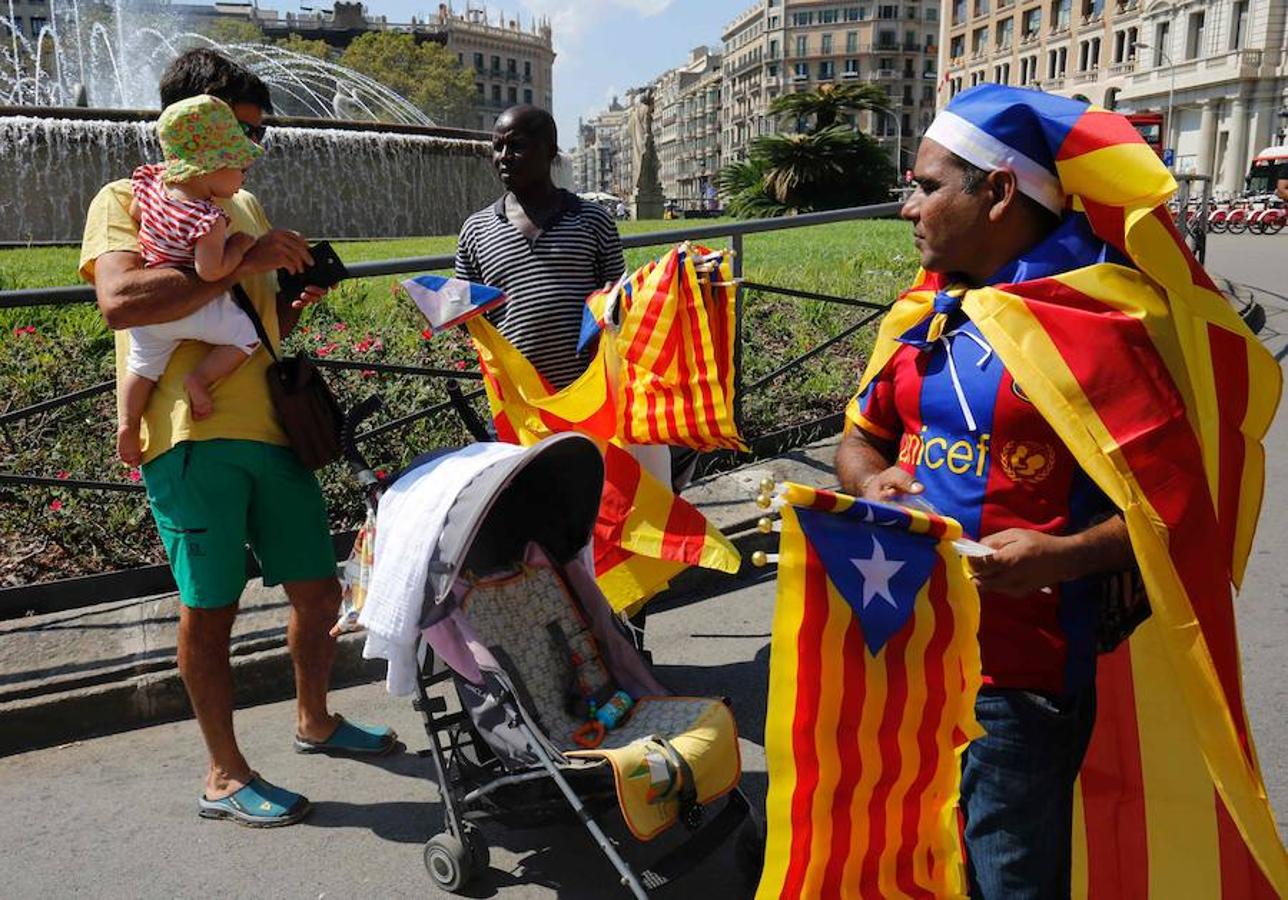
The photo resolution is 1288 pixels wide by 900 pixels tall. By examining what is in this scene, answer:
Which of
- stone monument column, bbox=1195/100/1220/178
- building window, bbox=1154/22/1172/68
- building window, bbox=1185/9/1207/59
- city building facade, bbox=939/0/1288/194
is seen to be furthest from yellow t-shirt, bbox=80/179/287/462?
building window, bbox=1154/22/1172/68

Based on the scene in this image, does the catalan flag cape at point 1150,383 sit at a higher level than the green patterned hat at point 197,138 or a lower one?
lower

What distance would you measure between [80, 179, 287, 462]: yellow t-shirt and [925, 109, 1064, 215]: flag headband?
212 cm

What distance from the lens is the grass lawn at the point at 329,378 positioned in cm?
500

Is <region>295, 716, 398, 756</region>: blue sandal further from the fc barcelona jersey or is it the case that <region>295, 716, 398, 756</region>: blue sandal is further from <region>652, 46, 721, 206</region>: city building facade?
<region>652, 46, 721, 206</region>: city building facade

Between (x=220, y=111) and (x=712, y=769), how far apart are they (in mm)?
2195

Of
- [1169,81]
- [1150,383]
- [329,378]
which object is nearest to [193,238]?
[1150,383]

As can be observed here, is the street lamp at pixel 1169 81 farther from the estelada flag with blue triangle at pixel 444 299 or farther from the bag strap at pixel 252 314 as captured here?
the bag strap at pixel 252 314

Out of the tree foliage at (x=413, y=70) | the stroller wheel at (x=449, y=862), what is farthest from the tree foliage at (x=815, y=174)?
the tree foliage at (x=413, y=70)

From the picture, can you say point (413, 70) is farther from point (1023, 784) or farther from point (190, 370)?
point (1023, 784)

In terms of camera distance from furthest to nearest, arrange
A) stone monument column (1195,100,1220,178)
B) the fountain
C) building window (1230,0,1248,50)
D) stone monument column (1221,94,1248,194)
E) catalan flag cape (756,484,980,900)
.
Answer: stone monument column (1195,100,1220,178) → building window (1230,0,1248,50) → stone monument column (1221,94,1248,194) → the fountain → catalan flag cape (756,484,980,900)

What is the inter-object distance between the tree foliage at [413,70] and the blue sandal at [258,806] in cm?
8307

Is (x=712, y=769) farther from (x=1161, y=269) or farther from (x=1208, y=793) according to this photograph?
(x=1161, y=269)

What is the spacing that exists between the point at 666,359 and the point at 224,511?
1494mm

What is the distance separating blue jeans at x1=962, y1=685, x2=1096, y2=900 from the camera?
1.99 meters
